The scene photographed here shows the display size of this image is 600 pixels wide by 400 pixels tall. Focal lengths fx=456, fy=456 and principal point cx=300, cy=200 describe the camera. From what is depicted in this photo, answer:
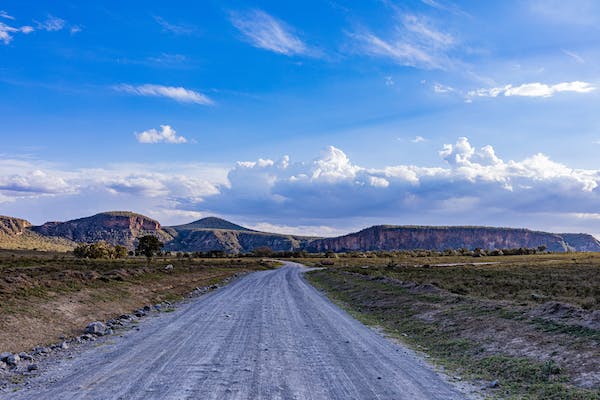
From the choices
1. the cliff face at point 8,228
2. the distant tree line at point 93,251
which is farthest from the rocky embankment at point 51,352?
the cliff face at point 8,228

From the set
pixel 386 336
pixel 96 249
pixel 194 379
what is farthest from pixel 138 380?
pixel 96 249

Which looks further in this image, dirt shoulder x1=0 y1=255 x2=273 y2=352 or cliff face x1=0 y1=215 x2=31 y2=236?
cliff face x1=0 y1=215 x2=31 y2=236

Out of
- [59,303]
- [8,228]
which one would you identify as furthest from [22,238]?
[59,303]

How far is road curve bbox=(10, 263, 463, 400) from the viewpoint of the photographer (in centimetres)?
884

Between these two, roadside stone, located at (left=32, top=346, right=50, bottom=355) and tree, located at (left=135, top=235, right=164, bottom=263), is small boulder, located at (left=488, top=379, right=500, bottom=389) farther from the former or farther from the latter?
tree, located at (left=135, top=235, right=164, bottom=263)

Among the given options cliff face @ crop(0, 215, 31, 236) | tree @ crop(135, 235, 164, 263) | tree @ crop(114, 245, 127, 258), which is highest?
cliff face @ crop(0, 215, 31, 236)

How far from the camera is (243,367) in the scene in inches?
427

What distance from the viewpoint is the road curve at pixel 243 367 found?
8.84 meters

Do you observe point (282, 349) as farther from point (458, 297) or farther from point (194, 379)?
point (458, 297)

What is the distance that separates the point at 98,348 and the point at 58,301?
6.93 m

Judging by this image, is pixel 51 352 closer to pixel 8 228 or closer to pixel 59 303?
pixel 59 303

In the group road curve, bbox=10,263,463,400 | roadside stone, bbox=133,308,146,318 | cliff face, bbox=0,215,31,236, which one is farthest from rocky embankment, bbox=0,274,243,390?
cliff face, bbox=0,215,31,236

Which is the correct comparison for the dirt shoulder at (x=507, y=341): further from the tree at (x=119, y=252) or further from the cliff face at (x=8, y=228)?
the cliff face at (x=8, y=228)

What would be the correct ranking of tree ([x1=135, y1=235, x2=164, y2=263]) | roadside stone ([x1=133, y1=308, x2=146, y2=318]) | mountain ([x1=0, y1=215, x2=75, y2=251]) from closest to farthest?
roadside stone ([x1=133, y1=308, x2=146, y2=318])
tree ([x1=135, y1=235, x2=164, y2=263])
mountain ([x1=0, y1=215, x2=75, y2=251])
